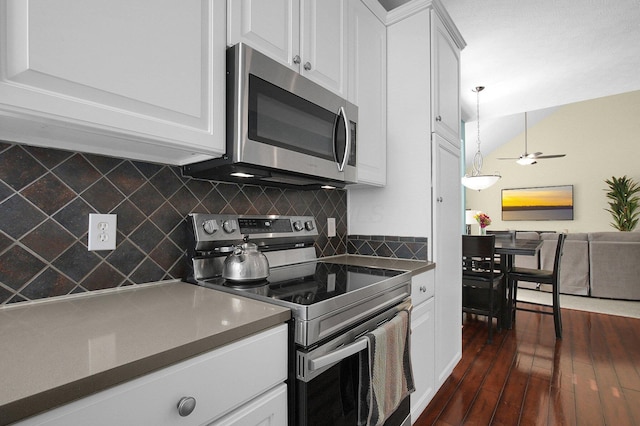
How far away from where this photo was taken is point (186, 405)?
→ 0.64 m

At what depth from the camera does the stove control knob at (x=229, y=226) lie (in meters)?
1.34

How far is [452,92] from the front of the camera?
7.19 ft

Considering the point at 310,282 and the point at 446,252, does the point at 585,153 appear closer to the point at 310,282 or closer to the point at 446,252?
Answer: the point at 446,252

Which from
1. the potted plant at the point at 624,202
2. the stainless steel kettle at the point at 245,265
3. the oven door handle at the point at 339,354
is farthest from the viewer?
the potted plant at the point at 624,202

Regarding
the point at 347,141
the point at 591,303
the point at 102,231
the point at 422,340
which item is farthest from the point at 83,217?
the point at 591,303

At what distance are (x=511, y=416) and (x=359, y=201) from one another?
1507 millimetres

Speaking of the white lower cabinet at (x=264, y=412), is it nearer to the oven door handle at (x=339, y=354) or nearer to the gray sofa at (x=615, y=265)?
the oven door handle at (x=339, y=354)

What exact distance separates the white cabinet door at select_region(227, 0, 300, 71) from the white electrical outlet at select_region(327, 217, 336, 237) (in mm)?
984

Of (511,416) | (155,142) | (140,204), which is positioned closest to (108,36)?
(155,142)

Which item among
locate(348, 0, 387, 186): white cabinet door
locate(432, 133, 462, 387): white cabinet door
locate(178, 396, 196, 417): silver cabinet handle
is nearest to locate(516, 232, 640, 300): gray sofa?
locate(432, 133, 462, 387): white cabinet door

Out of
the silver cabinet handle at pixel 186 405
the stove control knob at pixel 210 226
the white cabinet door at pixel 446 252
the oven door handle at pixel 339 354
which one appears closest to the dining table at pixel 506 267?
the white cabinet door at pixel 446 252

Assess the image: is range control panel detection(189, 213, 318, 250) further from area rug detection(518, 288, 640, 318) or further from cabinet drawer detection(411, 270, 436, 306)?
area rug detection(518, 288, 640, 318)

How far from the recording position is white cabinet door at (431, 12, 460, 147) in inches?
74.3

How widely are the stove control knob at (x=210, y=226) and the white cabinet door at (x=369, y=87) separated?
0.82 meters
